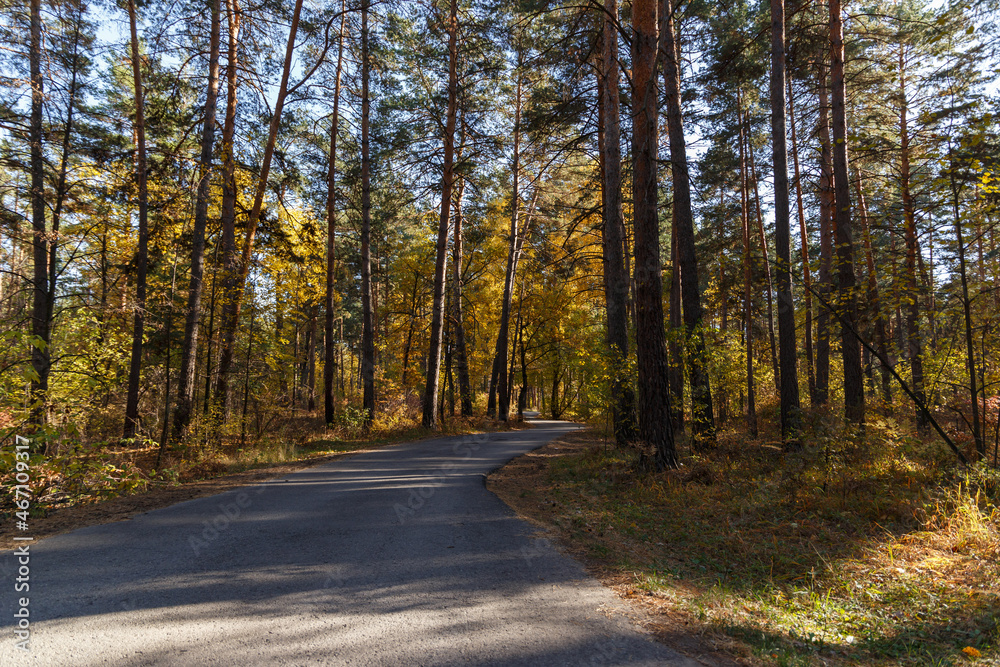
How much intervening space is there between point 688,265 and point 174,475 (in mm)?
11247

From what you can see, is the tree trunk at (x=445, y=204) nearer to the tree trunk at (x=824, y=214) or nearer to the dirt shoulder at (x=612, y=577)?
the dirt shoulder at (x=612, y=577)

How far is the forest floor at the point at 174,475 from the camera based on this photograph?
5697mm

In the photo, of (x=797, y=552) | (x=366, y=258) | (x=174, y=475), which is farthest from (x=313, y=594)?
(x=366, y=258)

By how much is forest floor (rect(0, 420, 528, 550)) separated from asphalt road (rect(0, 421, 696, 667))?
664 mm

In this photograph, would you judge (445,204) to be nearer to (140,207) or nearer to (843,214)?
(140,207)

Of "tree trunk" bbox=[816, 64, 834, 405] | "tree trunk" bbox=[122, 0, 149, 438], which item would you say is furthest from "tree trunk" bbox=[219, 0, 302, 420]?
"tree trunk" bbox=[816, 64, 834, 405]

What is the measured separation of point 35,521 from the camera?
5.56 metres

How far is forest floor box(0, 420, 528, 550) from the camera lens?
5697 mm

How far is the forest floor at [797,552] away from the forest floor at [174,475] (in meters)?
5.04

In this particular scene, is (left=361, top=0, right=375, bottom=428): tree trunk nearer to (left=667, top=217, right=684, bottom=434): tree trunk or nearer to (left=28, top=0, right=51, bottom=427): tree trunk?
(left=28, top=0, right=51, bottom=427): tree trunk

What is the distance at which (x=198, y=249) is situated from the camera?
11430 mm

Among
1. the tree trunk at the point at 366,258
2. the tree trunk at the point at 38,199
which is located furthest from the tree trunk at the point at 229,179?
the tree trunk at the point at 366,258

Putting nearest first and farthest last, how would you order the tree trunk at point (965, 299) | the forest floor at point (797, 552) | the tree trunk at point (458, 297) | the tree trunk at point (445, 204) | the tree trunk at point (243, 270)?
the forest floor at point (797, 552) → the tree trunk at point (965, 299) → the tree trunk at point (243, 270) → the tree trunk at point (445, 204) → the tree trunk at point (458, 297)

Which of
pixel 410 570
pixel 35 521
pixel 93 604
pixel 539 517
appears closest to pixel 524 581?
pixel 410 570
